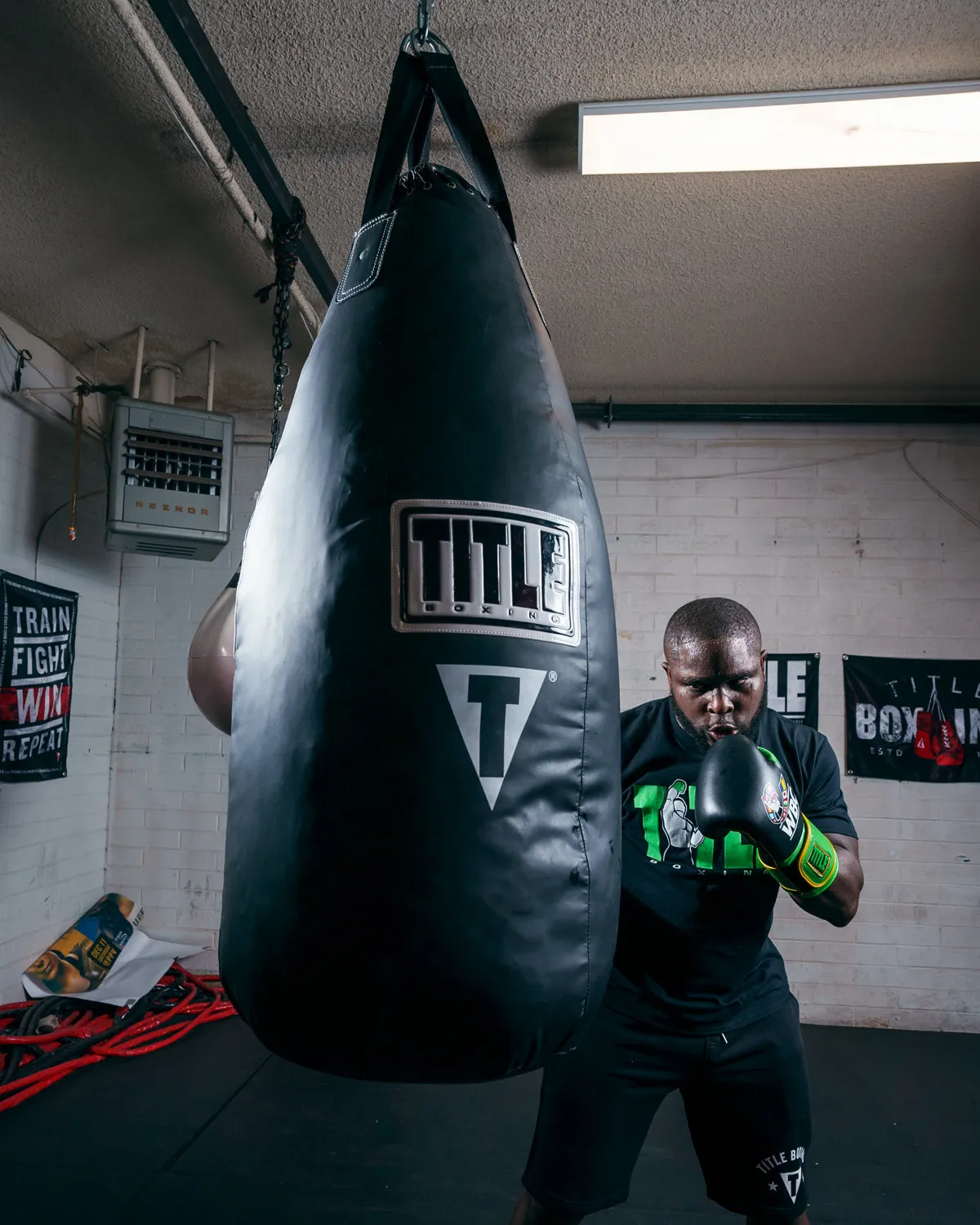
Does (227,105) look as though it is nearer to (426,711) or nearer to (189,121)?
(189,121)

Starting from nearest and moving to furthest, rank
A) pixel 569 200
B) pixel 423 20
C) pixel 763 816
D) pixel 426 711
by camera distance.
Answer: pixel 426 711
pixel 423 20
pixel 763 816
pixel 569 200

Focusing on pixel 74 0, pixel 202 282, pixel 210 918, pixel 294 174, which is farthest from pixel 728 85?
pixel 210 918

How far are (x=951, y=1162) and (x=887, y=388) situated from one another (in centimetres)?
320

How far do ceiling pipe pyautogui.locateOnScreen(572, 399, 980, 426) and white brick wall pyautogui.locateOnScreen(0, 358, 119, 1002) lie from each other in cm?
245

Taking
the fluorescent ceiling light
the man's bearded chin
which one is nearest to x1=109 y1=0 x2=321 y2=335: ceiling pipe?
the fluorescent ceiling light

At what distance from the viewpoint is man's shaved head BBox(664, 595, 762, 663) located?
5.90ft

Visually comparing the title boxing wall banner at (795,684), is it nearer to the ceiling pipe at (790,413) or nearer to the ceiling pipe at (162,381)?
the ceiling pipe at (790,413)

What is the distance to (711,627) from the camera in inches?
71.2

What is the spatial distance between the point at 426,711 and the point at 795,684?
371cm

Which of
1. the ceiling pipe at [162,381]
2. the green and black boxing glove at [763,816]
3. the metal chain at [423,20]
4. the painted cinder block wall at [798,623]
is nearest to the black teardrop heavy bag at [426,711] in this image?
the metal chain at [423,20]

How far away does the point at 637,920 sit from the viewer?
181 cm

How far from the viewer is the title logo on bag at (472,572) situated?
755 millimetres

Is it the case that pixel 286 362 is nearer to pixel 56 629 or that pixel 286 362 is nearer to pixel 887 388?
pixel 56 629

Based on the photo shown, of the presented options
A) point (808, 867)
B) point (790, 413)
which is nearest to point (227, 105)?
point (808, 867)
